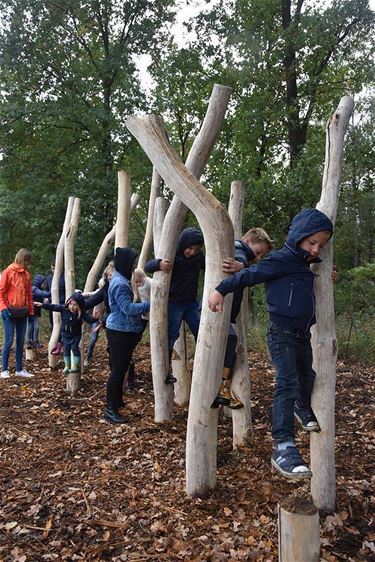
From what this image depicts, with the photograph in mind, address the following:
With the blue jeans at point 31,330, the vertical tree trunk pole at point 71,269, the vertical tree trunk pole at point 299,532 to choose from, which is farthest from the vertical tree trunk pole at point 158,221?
the blue jeans at point 31,330

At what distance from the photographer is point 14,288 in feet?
24.6

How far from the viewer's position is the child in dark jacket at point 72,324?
658 cm

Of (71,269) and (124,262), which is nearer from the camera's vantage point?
(124,262)

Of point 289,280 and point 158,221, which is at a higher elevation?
point 158,221

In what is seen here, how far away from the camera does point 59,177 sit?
1769cm

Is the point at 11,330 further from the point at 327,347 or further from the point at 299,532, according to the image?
the point at 299,532

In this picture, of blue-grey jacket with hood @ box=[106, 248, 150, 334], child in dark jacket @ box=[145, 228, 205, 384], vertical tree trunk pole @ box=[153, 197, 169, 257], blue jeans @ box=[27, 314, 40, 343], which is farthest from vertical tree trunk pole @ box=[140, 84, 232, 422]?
blue jeans @ box=[27, 314, 40, 343]

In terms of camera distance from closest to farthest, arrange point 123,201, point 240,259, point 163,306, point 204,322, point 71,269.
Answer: point 204,322
point 240,259
point 163,306
point 123,201
point 71,269

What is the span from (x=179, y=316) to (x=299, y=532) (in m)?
2.95

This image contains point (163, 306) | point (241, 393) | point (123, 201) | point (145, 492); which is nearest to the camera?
point (145, 492)

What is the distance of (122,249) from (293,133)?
10533 millimetres

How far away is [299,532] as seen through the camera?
2576 mm

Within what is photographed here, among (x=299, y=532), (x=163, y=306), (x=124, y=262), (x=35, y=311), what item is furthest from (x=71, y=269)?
(x=299, y=532)

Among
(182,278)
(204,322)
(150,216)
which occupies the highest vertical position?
(150,216)
